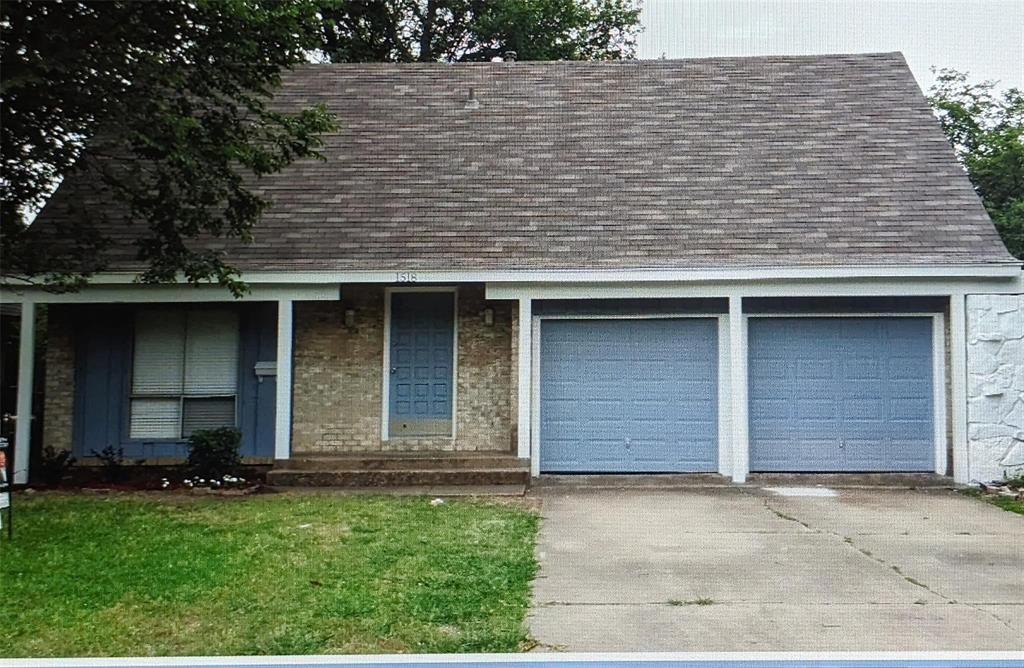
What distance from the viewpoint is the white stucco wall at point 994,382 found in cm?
910

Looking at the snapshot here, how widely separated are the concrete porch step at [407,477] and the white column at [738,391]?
94.7 inches

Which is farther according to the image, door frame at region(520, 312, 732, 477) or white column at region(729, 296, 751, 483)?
door frame at region(520, 312, 732, 477)

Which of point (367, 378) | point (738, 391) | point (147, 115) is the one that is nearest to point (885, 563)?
point (738, 391)

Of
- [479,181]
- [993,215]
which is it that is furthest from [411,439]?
[993,215]

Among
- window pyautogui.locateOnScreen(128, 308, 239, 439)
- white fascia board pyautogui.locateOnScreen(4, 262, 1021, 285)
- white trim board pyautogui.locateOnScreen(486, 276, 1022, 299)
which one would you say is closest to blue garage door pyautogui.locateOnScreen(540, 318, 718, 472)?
white trim board pyautogui.locateOnScreen(486, 276, 1022, 299)

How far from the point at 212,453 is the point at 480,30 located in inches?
573

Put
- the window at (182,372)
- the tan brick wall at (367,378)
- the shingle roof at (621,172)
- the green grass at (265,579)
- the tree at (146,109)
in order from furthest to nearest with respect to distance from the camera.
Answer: the window at (182,372)
the tan brick wall at (367,378)
the shingle roof at (621,172)
the tree at (146,109)
the green grass at (265,579)

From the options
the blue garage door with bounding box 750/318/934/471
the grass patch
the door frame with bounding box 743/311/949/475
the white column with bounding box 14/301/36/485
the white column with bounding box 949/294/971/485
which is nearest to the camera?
the grass patch

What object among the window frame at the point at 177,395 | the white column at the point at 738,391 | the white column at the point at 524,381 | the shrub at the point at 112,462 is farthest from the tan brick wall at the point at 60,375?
the white column at the point at 738,391

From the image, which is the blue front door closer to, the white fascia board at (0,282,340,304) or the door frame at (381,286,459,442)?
the door frame at (381,286,459,442)

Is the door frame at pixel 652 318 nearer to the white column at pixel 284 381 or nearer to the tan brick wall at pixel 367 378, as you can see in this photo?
the tan brick wall at pixel 367 378

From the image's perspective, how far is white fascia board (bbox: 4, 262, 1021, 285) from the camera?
9.05 metres

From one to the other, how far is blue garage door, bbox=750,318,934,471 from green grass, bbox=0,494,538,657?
3.63 m

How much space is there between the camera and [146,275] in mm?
8148
